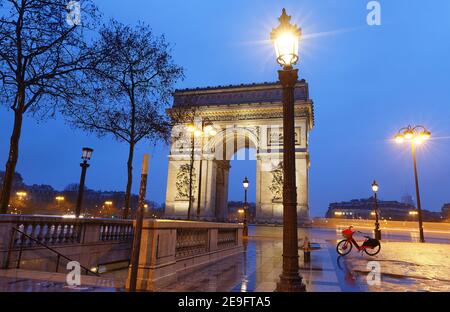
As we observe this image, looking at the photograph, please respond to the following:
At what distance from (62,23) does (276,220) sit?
2458 centimetres

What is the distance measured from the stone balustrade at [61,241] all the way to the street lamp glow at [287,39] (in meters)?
7.01

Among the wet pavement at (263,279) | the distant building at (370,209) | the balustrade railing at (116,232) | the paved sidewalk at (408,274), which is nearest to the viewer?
the wet pavement at (263,279)

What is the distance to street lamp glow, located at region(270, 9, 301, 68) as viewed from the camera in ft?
19.8

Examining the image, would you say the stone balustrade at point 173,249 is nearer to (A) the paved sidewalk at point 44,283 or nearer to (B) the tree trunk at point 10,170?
(A) the paved sidewalk at point 44,283

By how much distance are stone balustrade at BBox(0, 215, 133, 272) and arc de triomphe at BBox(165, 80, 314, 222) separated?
21.8 meters

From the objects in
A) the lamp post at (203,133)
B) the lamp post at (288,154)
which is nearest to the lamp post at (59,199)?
the lamp post at (203,133)

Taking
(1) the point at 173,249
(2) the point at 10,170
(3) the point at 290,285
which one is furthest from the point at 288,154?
(2) the point at 10,170

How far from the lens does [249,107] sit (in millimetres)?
35500

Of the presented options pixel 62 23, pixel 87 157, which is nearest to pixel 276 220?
pixel 87 157

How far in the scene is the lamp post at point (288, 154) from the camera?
5.55m

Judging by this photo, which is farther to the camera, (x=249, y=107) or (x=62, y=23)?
(x=249, y=107)
